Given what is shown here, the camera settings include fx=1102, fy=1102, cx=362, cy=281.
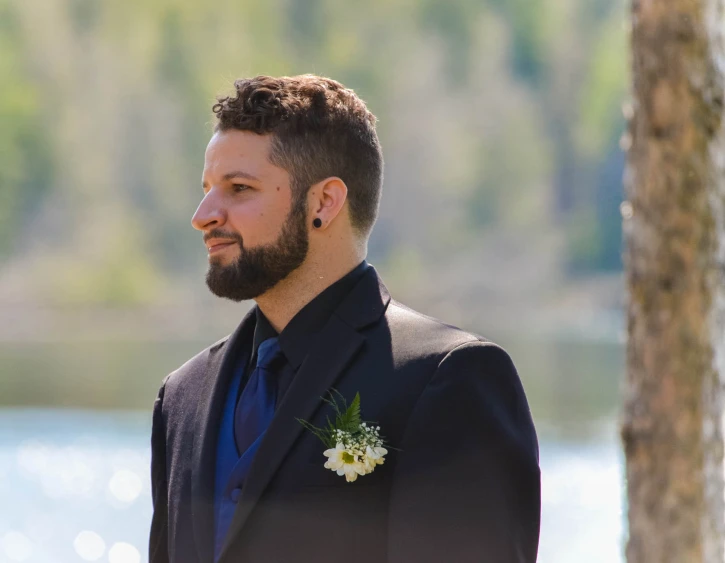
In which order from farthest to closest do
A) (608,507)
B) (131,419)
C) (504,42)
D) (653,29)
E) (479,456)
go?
(504,42) → (131,419) → (608,507) → (653,29) → (479,456)

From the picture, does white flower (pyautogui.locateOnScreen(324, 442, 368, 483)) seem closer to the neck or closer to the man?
the man

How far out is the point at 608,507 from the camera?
12.3m

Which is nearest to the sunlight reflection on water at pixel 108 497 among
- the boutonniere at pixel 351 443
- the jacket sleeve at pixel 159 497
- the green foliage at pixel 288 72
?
the jacket sleeve at pixel 159 497

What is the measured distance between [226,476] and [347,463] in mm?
290

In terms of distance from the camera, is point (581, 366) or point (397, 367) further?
point (581, 366)

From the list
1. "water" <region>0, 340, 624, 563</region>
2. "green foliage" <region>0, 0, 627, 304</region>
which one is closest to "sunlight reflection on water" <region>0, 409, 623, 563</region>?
"water" <region>0, 340, 624, 563</region>

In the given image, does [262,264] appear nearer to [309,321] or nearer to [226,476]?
[309,321]

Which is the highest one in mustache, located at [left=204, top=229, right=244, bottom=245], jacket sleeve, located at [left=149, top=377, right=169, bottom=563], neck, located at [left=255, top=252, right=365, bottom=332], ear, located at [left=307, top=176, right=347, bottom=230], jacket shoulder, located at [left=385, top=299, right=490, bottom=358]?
ear, located at [left=307, top=176, right=347, bottom=230]

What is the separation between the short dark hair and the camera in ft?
7.48

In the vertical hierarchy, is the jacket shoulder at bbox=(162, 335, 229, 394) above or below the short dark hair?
below

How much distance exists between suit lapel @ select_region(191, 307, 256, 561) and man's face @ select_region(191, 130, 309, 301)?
0.60ft

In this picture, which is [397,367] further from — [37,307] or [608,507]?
[37,307]

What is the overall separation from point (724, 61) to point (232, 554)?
4.65 ft

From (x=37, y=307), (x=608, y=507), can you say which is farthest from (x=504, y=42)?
(x=608, y=507)
